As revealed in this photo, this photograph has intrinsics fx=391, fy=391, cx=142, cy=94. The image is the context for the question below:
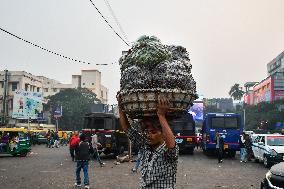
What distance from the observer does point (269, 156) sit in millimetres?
18641

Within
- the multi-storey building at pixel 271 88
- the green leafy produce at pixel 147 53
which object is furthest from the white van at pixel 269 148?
the multi-storey building at pixel 271 88

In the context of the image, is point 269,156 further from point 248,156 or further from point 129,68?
point 129,68

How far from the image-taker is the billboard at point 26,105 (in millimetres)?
62812

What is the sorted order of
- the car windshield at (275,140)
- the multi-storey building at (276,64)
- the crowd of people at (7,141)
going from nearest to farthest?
1. the car windshield at (275,140)
2. the crowd of people at (7,141)
3. the multi-storey building at (276,64)

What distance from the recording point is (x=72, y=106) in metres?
89.1

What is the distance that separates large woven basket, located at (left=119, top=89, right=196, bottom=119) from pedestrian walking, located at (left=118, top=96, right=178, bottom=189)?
0.08 metres

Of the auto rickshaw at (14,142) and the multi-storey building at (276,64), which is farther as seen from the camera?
the multi-storey building at (276,64)

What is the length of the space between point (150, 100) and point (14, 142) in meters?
24.2

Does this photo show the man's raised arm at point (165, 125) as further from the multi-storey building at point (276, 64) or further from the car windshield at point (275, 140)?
the multi-storey building at point (276, 64)

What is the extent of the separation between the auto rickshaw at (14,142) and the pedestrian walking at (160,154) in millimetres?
23323

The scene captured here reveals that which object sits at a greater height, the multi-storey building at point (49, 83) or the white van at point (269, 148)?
the multi-storey building at point (49, 83)

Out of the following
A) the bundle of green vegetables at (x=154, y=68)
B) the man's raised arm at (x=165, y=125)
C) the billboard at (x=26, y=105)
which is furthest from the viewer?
the billboard at (x=26, y=105)

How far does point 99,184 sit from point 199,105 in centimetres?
6111

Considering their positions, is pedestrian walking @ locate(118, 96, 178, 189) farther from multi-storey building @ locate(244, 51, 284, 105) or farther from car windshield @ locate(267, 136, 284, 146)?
multi-storey building @ locate(244, 51, 284, 105)
